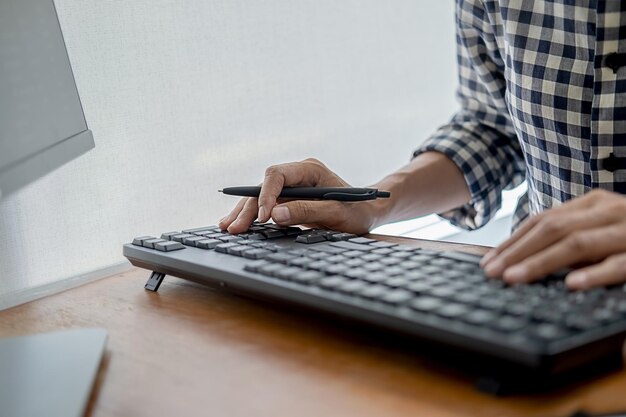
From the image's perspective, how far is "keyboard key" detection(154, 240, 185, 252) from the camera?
29.4 inches

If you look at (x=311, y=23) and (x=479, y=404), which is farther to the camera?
(x=311, y=23)

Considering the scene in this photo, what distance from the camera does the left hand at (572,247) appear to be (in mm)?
510

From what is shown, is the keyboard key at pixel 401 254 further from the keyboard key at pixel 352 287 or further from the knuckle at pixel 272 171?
the knuckle at pixel 272 171

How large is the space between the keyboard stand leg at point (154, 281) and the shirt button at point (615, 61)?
1.70ft

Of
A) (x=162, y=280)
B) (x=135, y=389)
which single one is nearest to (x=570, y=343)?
(x=135, y=389)

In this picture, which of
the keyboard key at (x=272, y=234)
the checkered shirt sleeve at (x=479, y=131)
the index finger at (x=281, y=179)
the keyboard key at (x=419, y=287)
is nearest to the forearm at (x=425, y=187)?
the checkered shirt sleeve at (x=479, y=131)

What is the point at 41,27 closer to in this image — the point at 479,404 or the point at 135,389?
the point at 135,389

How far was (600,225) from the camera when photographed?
0.56 metres

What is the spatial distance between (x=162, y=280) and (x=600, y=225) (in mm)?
412

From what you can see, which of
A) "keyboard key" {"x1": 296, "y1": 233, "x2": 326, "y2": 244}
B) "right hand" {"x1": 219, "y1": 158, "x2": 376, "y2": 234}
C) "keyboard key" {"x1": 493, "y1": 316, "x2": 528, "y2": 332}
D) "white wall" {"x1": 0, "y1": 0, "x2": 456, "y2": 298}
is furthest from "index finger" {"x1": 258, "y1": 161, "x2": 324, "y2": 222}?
"keyboard key" {"x1": 493, "y1": 316, "x2": 528, "y2": 332}

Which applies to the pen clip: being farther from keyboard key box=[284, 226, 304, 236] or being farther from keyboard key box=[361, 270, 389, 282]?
keyboard key box=[361, 270, 389, 282]

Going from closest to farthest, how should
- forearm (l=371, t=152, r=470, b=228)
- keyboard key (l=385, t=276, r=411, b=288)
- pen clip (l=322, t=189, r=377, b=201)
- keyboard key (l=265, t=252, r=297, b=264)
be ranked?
keyboard key (l=385, t=276, r=411, b=288) → keyboard key (l=265, t=252, r=297, b=264) → pen clip (l=322, t=189, r=377, b=201) → forearm (l=371, t=152, r=470, b=228)

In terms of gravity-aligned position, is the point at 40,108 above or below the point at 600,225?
above

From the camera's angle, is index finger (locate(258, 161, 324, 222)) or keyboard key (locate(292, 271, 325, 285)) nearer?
keyboard key (locate(292, 271, 325, 285))
